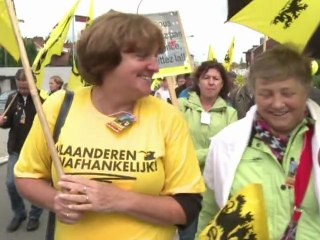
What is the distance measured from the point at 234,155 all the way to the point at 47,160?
0.77 meters

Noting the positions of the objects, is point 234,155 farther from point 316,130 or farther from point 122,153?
point 122,153

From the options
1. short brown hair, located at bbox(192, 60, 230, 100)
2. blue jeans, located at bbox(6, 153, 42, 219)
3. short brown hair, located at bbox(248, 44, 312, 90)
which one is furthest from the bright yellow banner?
blue jeans, located at bbox(6, 153, 42, 219)

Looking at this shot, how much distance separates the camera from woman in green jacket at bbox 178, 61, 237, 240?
469cm

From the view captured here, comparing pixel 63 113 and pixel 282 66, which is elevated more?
pixel 282 66

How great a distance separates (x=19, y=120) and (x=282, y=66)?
14.2 ft

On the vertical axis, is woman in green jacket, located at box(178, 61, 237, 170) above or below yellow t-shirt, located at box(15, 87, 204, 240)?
below

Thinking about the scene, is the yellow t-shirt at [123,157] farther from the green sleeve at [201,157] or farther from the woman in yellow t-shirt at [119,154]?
the green sleeve at [201,157]

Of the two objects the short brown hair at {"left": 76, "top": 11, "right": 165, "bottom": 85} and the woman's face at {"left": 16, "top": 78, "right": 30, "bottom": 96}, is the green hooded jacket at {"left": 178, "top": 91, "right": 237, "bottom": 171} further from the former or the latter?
the short brown hair at {"left": 76, "top": 11, "right": 165, "bottom": 85}

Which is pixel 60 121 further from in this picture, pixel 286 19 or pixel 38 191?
pixel 286 19

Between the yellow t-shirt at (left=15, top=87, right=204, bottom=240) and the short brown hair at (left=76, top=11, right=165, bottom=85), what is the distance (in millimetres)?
190

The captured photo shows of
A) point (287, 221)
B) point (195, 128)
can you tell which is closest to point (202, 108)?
point (195, 128)

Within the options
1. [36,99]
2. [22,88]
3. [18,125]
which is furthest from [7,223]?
[36,99]

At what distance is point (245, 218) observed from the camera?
2.05 m

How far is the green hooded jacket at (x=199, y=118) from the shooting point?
4676mm
